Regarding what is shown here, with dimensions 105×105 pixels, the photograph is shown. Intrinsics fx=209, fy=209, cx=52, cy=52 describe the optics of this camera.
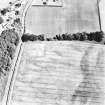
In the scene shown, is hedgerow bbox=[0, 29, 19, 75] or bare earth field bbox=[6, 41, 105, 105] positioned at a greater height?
hedgerow bbox=[0, 29, 19, 75]


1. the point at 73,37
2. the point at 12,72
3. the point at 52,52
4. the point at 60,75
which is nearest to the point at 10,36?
the point at 12,72

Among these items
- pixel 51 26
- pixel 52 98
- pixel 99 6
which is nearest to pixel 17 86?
pixel 52 98

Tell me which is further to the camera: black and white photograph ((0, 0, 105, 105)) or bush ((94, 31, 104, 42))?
bush ((94, 31, 104, 42))

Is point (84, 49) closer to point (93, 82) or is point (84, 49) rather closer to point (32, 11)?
point (93, 82)

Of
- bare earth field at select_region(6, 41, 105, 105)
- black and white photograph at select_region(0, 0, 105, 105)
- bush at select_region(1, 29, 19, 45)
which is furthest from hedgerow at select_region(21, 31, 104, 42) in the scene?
bush at select_region(1, 29, 19, 45)

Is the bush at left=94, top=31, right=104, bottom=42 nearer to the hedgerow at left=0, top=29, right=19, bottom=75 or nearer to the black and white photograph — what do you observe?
the black and white photograph

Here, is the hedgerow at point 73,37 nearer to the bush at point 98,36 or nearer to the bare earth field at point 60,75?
the bush at point 98,36

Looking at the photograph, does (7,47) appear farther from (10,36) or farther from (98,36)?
(98,36)

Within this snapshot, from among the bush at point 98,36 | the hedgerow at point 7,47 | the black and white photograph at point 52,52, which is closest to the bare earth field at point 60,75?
the black and white photograph at point 52,52
